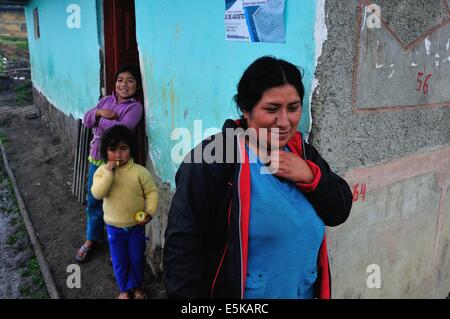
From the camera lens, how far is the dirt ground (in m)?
3.84

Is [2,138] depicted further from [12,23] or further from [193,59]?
[12,23]

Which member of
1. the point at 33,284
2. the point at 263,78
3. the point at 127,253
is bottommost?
the point at 33,284

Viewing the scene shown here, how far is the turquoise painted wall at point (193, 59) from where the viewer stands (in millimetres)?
→ 2033

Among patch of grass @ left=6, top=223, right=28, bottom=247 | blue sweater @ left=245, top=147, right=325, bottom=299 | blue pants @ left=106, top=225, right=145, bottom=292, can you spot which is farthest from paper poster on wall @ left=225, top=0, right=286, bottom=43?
patch of grass @ left=6, top=223, right=28, bottom=247

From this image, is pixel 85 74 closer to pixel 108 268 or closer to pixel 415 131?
pixel 108 268

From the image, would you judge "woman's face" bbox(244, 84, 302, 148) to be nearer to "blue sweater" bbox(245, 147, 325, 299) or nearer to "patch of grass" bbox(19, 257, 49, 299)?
"blue sweater" bbox(245, 147, 325, 299)

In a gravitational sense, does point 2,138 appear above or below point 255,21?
below

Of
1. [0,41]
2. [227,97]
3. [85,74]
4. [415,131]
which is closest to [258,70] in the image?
[227,97]

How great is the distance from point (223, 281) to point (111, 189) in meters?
1.84

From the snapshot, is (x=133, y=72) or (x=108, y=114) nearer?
(x=108, y=114)

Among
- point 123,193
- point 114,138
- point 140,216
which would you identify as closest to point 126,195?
point 123,193

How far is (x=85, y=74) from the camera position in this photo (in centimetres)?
583

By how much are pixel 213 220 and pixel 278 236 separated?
261 mm

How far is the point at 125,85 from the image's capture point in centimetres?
378
